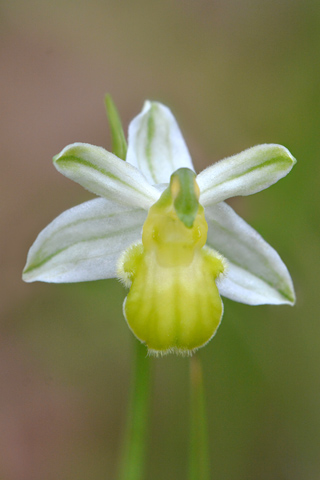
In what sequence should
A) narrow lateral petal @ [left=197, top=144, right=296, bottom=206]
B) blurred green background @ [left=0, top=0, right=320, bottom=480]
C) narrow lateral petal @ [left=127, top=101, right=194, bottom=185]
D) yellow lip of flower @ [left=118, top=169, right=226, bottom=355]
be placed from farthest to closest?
blurred green background @ [left=0, top=0, right=320, bottom=480] < narrow lateral petal @ [left=127, top=101, right=194, bottom=185] < narrow lateral petal @ [left=197, top=144, right=296, bottom=206] < yellow lip of flower @ [left=118, top=169, right=226, bottom=355]

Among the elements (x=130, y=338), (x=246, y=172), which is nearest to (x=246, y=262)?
(x=246, y=172)

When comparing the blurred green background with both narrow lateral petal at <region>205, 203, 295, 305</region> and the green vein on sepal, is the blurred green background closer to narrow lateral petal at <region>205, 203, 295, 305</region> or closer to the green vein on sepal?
narrow lateral petal at <region>205, 203, 295, 305</region>

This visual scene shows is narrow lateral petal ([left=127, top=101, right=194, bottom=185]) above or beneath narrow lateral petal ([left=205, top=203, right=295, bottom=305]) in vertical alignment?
above

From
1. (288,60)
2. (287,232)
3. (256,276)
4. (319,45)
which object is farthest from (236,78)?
(256,276)

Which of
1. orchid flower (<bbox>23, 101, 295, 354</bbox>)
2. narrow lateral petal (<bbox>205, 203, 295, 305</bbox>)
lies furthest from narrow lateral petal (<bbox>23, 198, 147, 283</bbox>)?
narrow lateral petal (<bbox>205, 203, 295, 305</bbox>)

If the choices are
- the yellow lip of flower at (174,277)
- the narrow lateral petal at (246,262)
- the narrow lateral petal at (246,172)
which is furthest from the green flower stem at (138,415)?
the narrow lateral petal at (246,172)

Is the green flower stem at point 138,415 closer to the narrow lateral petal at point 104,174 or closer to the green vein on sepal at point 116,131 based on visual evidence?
the narrow lateral petal at point 104,174

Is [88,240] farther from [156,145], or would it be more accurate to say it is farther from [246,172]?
[246,172]
